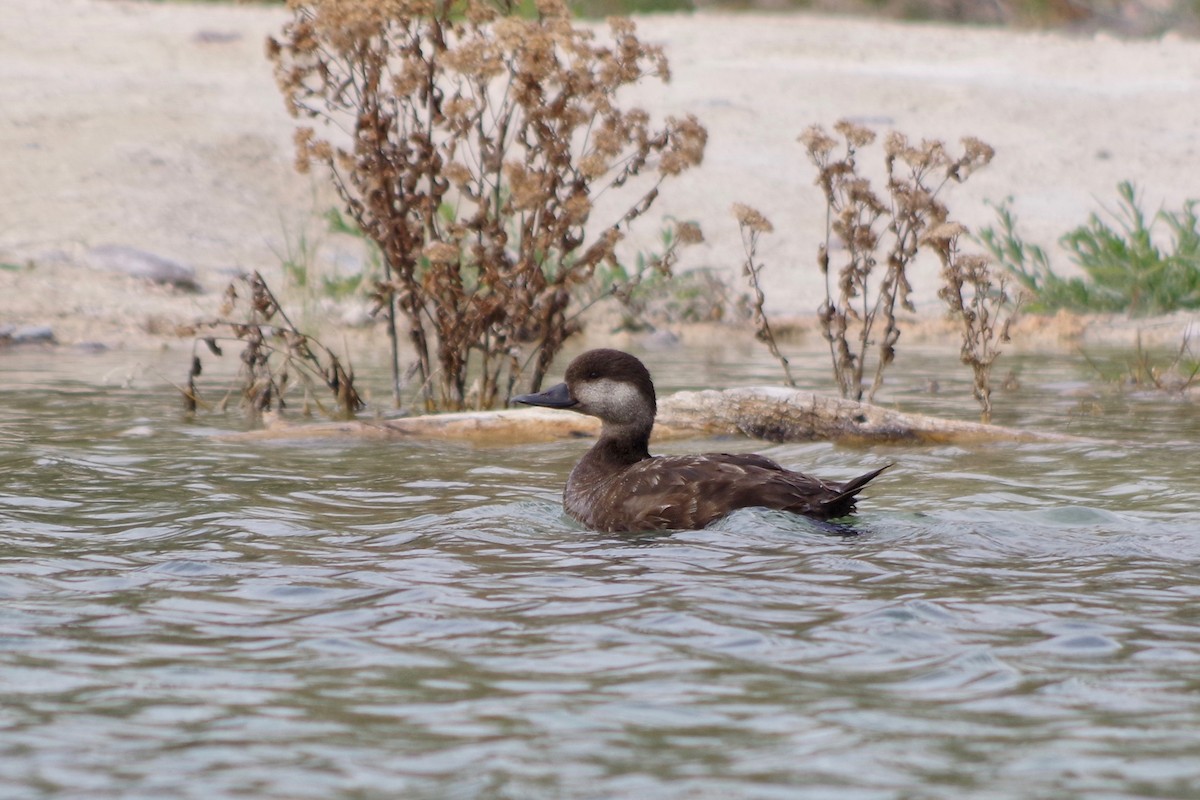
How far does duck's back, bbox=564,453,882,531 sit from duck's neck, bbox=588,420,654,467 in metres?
0.52

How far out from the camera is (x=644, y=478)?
656 centimetres

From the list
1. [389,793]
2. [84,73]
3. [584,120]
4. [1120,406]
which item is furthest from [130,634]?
[84,73]

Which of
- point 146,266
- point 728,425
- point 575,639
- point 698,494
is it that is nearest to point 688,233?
point 728,425

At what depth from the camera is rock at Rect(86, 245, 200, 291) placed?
1516cm

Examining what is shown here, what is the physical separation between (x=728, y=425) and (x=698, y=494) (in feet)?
8.74

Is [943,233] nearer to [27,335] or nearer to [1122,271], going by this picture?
[1122,271]

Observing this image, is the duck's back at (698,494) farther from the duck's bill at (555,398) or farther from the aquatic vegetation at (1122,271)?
the aquatic vegetation at (1122,271)

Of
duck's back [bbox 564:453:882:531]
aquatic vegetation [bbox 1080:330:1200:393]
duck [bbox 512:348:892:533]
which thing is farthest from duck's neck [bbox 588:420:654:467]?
aquatic vegetation [bbox 1080:330:1200:393]

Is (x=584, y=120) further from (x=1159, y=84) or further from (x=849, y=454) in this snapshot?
(x=1159, y=84)

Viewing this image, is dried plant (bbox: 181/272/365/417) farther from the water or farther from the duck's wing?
the duck's wing

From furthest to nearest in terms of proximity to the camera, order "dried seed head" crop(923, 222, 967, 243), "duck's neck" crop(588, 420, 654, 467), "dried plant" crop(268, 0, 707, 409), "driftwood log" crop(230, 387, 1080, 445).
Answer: "driftwood log" crop(230, 387, 1080, 445), "dried seed head" crop(923, 222, 967, 243), "dried plant" crop(268, 0, 707, 409), "duck's neck" crop(588, 420, 654, 467)

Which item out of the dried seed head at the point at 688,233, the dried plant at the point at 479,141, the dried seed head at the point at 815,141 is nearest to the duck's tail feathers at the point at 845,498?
the dried plant at the point at 479,141

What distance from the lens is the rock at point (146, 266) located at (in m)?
15.2

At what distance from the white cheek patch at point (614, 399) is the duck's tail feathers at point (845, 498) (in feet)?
4.41
